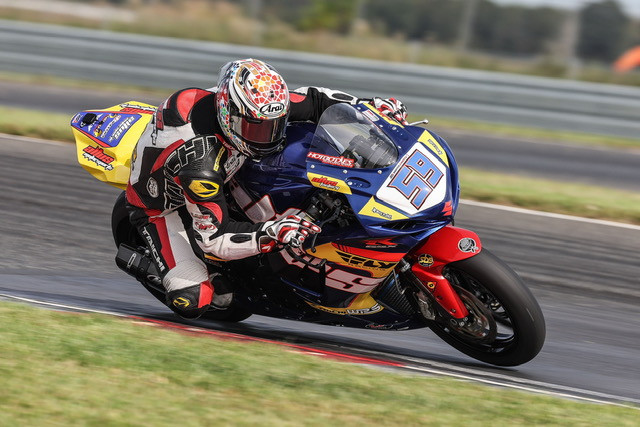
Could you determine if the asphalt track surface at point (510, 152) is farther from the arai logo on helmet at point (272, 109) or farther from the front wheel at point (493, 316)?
the arai logo on helmet at point (272, 109)

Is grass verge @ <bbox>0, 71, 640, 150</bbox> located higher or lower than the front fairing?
lower

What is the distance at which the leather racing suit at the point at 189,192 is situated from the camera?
15.6 feet

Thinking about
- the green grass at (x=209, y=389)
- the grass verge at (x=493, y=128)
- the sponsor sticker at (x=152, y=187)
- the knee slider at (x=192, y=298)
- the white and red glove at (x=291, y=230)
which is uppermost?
the white and red glove at (x=291, y=230)

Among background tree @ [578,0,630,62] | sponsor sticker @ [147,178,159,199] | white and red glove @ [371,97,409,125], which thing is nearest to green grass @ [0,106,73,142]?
sponsor sticker @ [147,178,159,199]

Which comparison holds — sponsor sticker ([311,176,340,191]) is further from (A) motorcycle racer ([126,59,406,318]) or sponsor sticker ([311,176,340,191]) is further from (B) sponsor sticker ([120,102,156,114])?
(B) sponsor sticker ([120,102,156,114])

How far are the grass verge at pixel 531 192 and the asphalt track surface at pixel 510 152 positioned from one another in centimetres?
72

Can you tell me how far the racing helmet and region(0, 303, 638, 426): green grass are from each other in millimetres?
1067

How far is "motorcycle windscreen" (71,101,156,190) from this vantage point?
18.1 feet

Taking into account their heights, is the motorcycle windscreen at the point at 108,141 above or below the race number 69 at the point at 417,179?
below

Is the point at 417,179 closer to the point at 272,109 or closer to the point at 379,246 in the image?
the point at 379,246

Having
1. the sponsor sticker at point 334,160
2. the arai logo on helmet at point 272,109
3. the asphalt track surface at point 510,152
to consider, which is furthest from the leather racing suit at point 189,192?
the asphalt track surface at point 510,152

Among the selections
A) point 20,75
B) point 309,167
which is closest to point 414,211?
point 309,167

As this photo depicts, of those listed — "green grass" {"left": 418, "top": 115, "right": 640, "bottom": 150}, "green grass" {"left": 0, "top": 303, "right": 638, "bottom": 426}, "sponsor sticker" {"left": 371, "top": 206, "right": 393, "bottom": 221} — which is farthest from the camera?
"green grass" {"left": 418, "top": 115, "right": 640, "bottom": 150}

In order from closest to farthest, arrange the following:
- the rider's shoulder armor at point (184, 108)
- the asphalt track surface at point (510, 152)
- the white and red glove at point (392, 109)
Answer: the rider's shoulder armor at point (184, 108) < the white and red glove at point (392, 109) < the asphalt track surface at point (510, 152)
